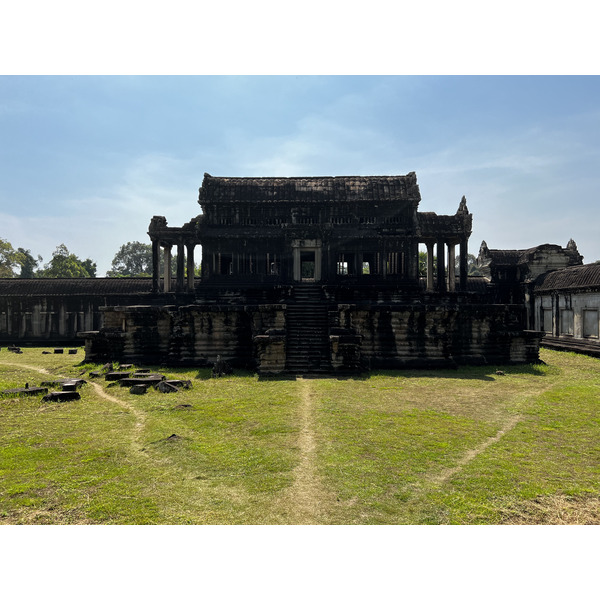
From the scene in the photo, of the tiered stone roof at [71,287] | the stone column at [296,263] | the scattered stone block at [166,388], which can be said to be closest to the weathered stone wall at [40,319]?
the tiered stone roof at [71,287]

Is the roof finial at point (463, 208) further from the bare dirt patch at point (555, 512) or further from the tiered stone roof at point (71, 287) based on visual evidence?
the tiered stone roof at point (71, 287)

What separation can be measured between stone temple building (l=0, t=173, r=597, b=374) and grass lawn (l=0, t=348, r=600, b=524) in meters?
4.15

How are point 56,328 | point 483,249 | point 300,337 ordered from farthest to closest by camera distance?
point 483,249
point 56,328
point 300,337

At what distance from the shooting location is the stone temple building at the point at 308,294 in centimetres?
1426

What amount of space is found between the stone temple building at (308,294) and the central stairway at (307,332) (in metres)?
0.06

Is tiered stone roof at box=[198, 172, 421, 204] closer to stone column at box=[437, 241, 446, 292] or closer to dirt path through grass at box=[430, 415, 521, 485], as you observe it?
stone column at box=[437, 241, 446, 292]

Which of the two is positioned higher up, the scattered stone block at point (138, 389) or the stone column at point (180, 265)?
the stone column at point (180, 265)

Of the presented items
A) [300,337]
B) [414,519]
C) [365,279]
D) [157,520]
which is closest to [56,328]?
[300,337]

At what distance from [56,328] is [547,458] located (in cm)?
2853

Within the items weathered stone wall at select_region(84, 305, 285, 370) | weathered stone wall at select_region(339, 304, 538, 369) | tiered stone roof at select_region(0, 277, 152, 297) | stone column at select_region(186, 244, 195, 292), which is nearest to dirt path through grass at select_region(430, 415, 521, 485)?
weathered stone wall at select_region(339, 304, 538, 369)

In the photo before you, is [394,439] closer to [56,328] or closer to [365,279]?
[365,279]

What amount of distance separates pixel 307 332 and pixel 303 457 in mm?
9013

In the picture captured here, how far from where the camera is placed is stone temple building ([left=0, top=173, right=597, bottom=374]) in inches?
561

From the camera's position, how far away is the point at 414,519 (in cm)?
385
